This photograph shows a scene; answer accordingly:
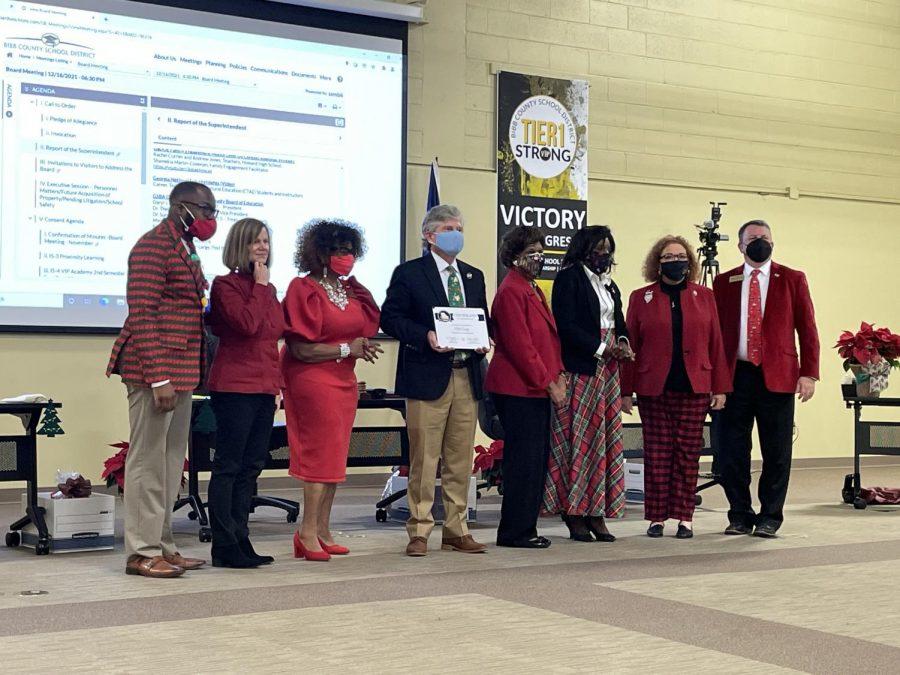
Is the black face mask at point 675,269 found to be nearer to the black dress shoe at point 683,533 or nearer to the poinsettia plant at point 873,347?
the black dress shoe at point 683,533

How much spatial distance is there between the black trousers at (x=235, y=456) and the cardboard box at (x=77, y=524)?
0.85m

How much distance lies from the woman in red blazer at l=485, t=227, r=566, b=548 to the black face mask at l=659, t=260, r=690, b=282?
61cm

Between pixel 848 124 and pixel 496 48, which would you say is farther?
pixel 848 124

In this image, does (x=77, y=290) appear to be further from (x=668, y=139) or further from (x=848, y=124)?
(x=848, y=124)

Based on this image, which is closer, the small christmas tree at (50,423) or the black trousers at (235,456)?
the black trousers at (235,456)

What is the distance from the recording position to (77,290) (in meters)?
7.47

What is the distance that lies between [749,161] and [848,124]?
1.09 metres

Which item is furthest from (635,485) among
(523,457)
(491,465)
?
(523,457)

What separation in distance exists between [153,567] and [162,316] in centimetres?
86

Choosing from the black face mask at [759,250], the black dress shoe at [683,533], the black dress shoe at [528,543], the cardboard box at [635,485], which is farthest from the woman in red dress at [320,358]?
the cardboard box at [635,485]

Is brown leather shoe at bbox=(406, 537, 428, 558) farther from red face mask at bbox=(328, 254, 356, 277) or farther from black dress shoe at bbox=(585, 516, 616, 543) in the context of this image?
red face mask at bbox=(328, 254, 356, 277)

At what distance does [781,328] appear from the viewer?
18.7 feet

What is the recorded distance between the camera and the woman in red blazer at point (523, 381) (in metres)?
5.21

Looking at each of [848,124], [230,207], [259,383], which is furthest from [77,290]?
[848,124]
